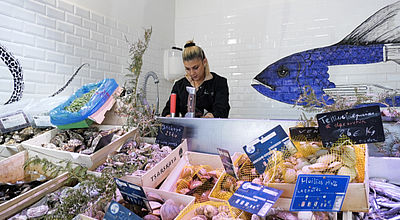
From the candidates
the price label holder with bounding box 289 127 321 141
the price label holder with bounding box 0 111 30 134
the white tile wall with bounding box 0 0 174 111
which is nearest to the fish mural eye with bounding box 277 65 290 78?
the white tile wall with bounding box 0 0 174 111

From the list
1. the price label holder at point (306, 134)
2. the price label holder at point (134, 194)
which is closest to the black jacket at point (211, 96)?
the price label holder at point (306, 134)

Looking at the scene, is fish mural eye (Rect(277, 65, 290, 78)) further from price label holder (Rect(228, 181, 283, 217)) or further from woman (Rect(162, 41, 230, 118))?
price label holder (Rect(228, 181, 283, 217))

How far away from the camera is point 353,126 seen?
991 mm

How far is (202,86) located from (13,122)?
198cm

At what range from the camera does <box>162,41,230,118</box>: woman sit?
3.03 meters

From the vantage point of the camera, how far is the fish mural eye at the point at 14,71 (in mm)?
2383

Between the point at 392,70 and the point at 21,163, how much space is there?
13.5ft

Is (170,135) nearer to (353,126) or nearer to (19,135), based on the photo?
(353,126)

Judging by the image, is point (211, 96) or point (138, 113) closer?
point (138, 113)

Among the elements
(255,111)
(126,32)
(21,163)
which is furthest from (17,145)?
(255,111)

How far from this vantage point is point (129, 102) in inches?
69.3

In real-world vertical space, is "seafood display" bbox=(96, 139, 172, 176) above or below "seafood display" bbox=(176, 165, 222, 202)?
above

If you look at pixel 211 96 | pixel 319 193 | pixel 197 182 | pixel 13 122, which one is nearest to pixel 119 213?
pixel 197 182

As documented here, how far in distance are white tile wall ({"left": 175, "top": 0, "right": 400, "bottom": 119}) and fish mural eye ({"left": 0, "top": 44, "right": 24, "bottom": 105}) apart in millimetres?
2903
